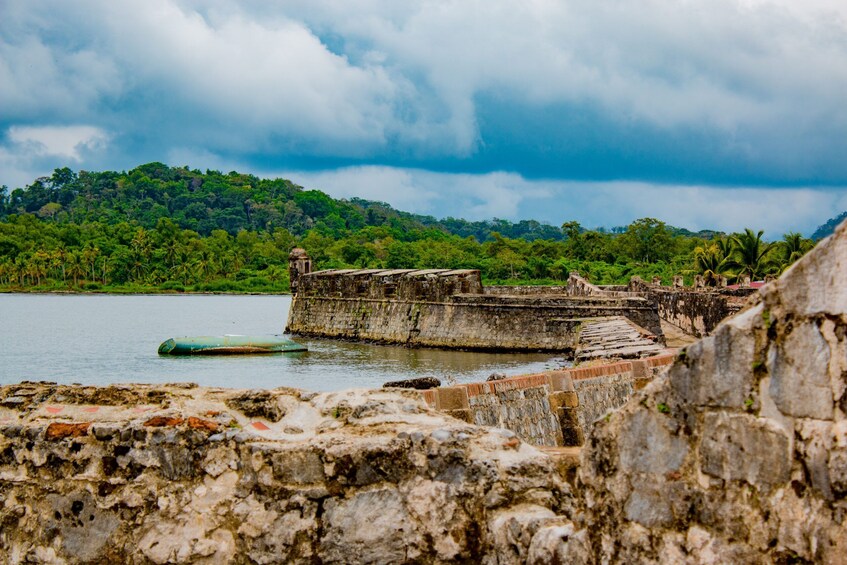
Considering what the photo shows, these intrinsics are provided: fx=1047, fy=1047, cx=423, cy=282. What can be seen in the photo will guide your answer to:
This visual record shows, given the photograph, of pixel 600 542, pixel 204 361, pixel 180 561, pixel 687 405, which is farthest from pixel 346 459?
pixel 204 361

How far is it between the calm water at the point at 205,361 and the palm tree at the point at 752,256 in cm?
2105

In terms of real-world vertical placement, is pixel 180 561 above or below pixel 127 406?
below

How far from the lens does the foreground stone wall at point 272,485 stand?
4332 millimetres

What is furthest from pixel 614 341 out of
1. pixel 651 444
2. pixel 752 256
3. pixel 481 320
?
pixel 752 256

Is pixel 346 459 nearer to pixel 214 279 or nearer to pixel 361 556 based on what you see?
pixel 361 556

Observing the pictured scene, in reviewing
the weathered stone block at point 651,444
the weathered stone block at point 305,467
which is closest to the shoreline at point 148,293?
the weathered stone block at point 305,467

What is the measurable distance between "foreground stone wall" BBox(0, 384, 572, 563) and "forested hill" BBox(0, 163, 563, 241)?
148 m

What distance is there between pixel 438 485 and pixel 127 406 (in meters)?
1.88

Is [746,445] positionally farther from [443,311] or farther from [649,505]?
[443,311]

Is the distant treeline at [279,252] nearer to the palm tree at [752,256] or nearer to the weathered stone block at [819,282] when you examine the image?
the palm tree at [752,256]

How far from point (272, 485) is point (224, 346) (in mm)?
31028

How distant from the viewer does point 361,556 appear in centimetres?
445

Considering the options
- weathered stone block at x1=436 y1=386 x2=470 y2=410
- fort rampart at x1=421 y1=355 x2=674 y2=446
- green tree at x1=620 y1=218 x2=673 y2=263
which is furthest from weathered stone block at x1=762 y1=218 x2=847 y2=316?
green tree at x1=620 y1=218 x2=673 y2=263

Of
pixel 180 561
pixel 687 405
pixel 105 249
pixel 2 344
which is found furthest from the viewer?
pixel 105 249
